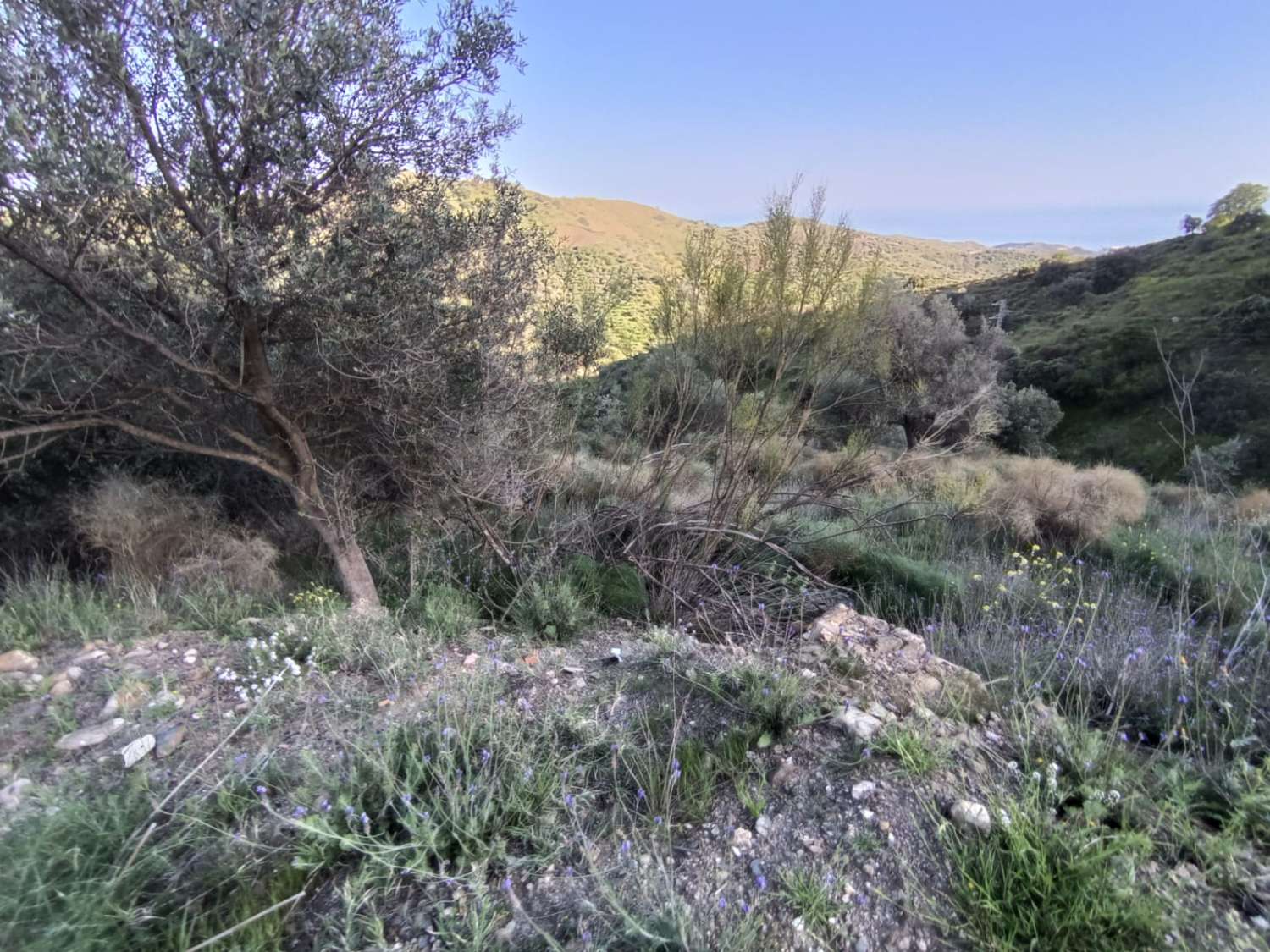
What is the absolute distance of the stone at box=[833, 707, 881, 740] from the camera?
237 cm

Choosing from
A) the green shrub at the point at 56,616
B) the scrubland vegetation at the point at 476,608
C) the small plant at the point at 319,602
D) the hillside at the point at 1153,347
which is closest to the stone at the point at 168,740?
the scrubland vegetation at the point at 476,608

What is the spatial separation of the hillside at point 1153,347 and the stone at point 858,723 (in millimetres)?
20594

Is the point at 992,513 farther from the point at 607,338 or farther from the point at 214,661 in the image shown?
the point at 214,661

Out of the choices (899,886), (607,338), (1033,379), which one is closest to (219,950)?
(899,886)

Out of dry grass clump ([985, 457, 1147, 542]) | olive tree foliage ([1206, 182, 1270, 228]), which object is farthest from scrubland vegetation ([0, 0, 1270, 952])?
olive tree foliage ([1206, 182, 1270, 228])

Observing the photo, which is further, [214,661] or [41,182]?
[214,661]

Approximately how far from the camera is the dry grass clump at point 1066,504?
8.12m

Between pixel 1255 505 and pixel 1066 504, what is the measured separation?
5.27 meters

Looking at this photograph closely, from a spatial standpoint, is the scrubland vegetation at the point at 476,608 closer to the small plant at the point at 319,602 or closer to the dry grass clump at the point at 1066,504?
the small plant at the point at 319,602

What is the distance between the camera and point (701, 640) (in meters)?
4.32

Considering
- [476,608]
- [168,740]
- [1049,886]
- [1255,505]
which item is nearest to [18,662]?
[168,740]

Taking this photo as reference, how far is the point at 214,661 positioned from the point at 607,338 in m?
3.98

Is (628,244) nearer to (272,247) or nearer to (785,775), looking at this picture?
(272,247)

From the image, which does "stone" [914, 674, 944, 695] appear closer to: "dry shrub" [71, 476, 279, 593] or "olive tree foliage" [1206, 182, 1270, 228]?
"dry shrub" [71, 476, 279, 593]
